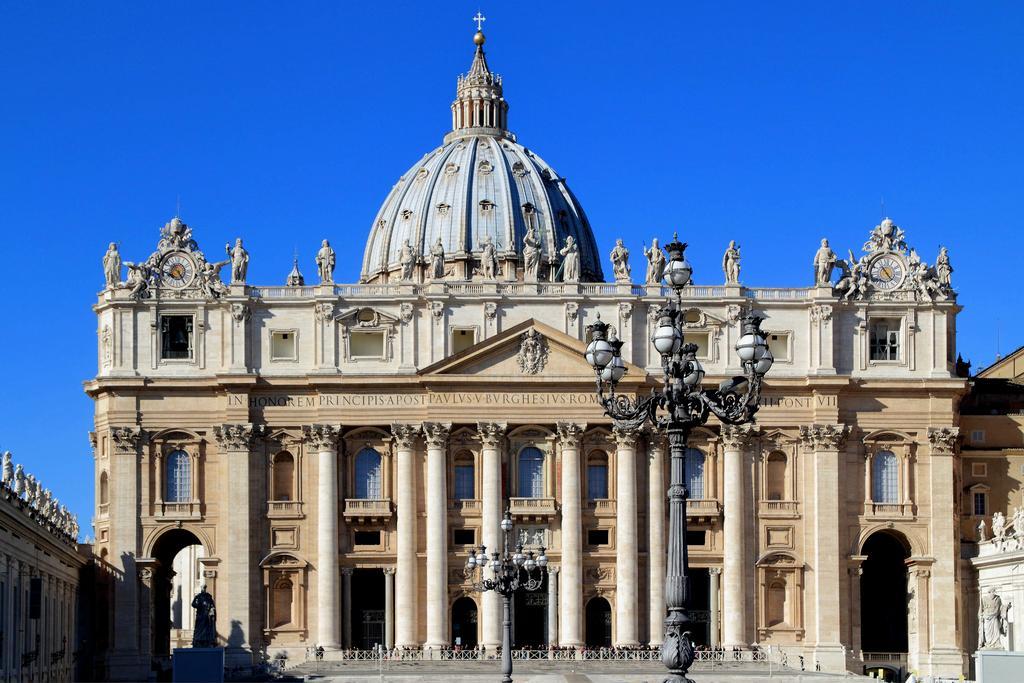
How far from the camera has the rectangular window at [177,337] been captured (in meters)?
104

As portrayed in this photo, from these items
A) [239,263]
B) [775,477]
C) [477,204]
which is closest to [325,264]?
[239,263]

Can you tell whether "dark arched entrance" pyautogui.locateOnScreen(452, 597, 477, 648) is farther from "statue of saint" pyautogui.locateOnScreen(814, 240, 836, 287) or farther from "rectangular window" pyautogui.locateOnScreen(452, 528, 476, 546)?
"statue of saint" pyautogui.locateOnScreen(814, 240, 836, 287)

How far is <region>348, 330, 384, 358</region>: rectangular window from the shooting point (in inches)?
4065

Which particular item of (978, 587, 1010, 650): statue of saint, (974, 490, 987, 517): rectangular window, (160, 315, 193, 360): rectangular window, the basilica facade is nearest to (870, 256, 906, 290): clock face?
the basilica facade

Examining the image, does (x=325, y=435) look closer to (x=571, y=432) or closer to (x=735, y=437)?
(x=571, y=432)

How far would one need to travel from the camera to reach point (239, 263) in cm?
10319

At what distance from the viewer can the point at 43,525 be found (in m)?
80.6

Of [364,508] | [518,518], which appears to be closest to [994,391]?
[518,518]

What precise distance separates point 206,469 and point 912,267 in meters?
37.9

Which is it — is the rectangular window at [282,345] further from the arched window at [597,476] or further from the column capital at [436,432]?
the arched window at [597,476]

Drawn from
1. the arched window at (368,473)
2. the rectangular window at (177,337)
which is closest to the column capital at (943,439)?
the arched window at (368,473)

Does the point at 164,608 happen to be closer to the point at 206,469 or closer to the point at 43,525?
the point at 206,469

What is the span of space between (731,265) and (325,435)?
22.4 m

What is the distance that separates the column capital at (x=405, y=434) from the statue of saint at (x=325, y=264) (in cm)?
823
